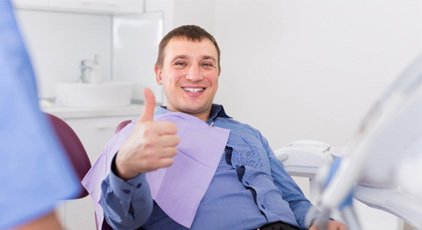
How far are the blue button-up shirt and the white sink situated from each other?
125 centimetres

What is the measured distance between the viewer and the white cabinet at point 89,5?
9.96 ft

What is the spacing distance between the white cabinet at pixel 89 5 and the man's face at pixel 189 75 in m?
1.43

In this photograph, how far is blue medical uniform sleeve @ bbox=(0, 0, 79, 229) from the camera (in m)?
0.54

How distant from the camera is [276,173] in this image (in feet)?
5.92

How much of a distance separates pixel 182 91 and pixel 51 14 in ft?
5.95

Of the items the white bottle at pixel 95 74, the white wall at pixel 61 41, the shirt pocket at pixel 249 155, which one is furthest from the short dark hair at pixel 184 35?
the white wall at pixel 61 41

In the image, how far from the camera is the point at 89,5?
125 inches

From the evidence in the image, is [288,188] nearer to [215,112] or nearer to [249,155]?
[249,155]

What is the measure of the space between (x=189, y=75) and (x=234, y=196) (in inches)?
17.4

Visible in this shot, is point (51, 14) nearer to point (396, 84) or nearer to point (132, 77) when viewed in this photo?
point (132, 77)

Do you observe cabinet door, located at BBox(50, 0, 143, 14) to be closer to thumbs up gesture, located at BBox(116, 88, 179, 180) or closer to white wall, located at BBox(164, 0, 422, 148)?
white wall, located at BBox(164, 0, 422, 148)

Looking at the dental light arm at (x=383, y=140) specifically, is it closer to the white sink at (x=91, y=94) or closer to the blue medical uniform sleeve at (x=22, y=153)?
the blue medical uniform sleeve at (x=22, y=153)

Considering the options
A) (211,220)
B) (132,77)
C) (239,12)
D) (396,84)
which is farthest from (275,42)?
(396,84)

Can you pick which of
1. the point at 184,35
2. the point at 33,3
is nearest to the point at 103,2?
the point at 33,3
